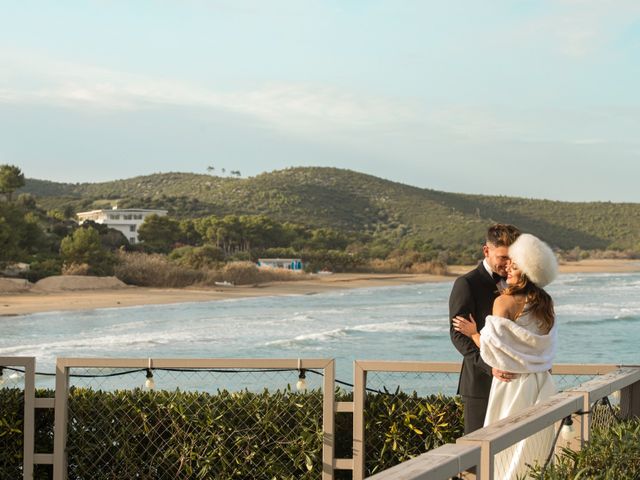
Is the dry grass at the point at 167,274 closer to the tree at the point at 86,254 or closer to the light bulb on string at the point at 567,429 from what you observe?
the tree at the point at 86,254

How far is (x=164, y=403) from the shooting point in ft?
19.2

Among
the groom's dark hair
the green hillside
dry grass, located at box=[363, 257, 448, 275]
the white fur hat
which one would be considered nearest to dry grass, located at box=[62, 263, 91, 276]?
dry grass, located at box=[363, 257, 448, 275]

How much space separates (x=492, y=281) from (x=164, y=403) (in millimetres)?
1992

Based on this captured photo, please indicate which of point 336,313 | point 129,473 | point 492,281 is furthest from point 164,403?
point 336,313

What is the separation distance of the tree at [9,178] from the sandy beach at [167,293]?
17.8 m

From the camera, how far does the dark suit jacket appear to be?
4902 millimetres

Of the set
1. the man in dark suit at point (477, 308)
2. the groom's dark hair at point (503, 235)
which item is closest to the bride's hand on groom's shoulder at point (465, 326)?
the man in dark suit at point (477, 308)

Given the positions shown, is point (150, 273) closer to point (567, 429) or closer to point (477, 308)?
point (477, 308)

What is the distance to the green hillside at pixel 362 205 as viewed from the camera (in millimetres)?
99938

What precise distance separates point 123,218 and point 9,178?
21.7m

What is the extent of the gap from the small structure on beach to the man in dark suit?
56.9 metres

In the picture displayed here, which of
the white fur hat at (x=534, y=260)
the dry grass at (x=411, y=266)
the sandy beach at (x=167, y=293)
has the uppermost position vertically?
the white fur hat at (x=534, y=260)

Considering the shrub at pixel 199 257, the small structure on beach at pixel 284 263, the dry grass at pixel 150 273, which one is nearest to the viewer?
the dry grass at pixel 150 273

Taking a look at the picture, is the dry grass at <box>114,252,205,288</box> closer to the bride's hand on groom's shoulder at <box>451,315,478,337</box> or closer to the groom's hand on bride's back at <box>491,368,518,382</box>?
the bride's hand on groom's shoulder at <box>451,315,478,337</box>
